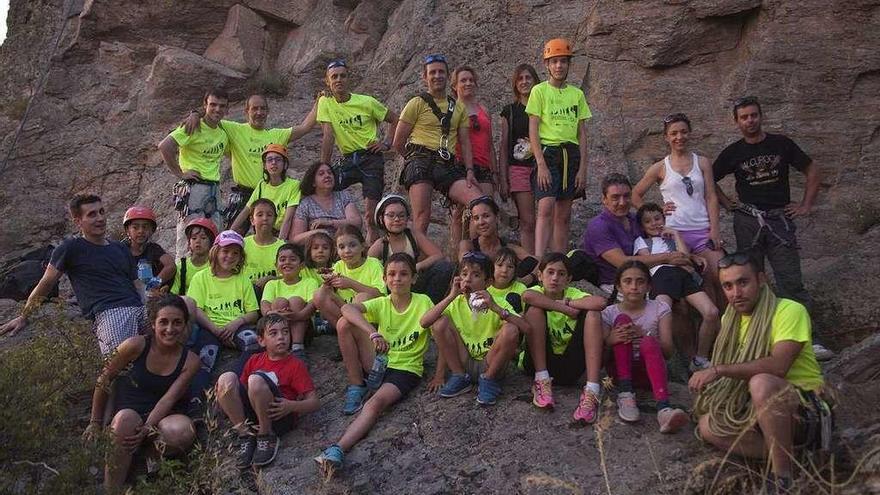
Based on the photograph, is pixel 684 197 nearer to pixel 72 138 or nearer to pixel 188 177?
pixel 188 177

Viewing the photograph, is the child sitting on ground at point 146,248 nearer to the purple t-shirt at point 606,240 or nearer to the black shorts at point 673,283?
the purple t-shirt at point 606,240

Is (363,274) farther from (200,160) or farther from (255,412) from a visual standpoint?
(200,160)

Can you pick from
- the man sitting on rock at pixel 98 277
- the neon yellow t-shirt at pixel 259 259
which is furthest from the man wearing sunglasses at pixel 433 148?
the man sitting on rock at pixel 98 277

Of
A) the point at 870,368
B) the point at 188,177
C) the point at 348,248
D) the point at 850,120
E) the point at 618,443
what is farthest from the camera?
the point at 850,120

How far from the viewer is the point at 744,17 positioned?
12.4 meters

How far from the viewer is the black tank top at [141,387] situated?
701 cm

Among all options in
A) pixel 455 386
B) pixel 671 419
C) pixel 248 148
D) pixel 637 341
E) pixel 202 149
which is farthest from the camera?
pixel 248 148

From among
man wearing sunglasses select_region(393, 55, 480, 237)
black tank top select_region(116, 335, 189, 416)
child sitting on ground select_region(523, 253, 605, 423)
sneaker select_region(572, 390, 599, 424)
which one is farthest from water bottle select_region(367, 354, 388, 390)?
man wearing sunglasses select_region(393, 55, 480, 237)

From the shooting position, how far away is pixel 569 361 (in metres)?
7.06

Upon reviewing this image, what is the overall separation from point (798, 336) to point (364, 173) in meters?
5.42

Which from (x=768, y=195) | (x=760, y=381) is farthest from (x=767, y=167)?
(x=760, y=381)

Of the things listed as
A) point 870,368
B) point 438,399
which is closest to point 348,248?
point 438,399

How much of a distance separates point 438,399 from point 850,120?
7.11m

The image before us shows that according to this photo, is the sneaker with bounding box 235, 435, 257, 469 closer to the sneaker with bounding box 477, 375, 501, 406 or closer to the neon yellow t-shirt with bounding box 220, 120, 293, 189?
the sneaker with bounding box 477, 375, 501, 406
